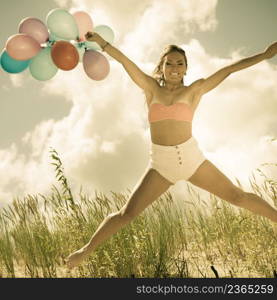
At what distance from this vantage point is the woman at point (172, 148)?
3248 millimetres

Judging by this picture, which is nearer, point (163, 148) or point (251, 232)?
point (163, 148)

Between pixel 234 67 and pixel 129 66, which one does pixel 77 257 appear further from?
pixel 234 67

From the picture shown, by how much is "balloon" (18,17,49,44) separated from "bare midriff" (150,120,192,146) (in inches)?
66.2

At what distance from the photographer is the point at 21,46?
13.0ft

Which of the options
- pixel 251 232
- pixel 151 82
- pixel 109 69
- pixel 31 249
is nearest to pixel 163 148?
pixel 151 82

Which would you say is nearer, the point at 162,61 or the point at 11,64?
the point at 162,61

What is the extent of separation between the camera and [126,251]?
3.97 metres

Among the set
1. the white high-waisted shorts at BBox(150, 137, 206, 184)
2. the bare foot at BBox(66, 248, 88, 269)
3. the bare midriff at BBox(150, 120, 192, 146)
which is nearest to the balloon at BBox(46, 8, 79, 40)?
the bare midriff at BBox(150, 120, 192, 146)

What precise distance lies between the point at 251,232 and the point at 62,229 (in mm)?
2286

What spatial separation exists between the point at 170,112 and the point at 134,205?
0.89m

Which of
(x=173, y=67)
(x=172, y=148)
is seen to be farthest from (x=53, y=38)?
(x=172, y=148)

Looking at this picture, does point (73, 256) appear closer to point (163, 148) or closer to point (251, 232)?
point (163, 148)

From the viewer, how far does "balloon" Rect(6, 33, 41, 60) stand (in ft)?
12.9

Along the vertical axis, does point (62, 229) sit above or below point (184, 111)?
below
